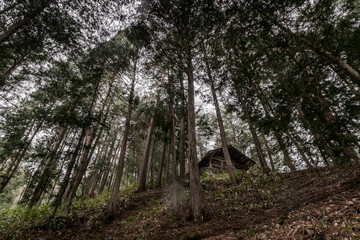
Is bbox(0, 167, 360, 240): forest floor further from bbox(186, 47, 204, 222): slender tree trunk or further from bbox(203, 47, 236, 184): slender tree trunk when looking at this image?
bbox(203, 47, 236, 184): slender tree trunk

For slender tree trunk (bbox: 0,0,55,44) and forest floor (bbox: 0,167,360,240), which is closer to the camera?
forest floor (bbox: 0,167,360,240)

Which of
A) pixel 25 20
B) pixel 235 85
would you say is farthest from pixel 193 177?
pixel 25 20

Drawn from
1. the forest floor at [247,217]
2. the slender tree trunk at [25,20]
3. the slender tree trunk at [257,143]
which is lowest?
the forest floor at [247,217]

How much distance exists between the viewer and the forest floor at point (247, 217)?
3285 mm

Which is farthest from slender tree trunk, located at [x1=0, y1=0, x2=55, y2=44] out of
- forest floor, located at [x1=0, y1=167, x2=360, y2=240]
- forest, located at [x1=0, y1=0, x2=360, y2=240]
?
forest floor, located at [x1=0, y1=167, x2=360, y2=240]

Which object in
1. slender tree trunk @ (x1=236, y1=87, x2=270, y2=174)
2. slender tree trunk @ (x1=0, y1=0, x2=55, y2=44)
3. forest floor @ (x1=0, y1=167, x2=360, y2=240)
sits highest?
slender tree trunk @ (x1=0, y1=0, x2=55, y2=44)

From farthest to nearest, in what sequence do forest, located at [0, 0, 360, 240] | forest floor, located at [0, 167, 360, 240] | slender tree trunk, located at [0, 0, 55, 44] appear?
1. slender tree trunk, located at [0, 0, 55, 44]
2. forest, located at [0, 0, 360, 240]
3. forest floor, located at [0, 167, 360, 240]

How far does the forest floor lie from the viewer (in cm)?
329

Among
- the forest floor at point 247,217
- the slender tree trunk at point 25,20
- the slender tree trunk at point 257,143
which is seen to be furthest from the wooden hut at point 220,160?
the slender tree trunk at point 25,20

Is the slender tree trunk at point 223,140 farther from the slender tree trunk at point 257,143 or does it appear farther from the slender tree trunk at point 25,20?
the slender tree trunk at point 25,20

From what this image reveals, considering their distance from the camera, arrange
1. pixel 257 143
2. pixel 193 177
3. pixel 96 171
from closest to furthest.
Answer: pixel 193 177, pixel 257 143, pixel 96 171

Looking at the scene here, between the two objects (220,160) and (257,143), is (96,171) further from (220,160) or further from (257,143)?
(257,143)

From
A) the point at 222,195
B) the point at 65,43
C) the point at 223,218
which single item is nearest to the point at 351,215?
the point at 223,218

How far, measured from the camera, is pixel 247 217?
5.19m
